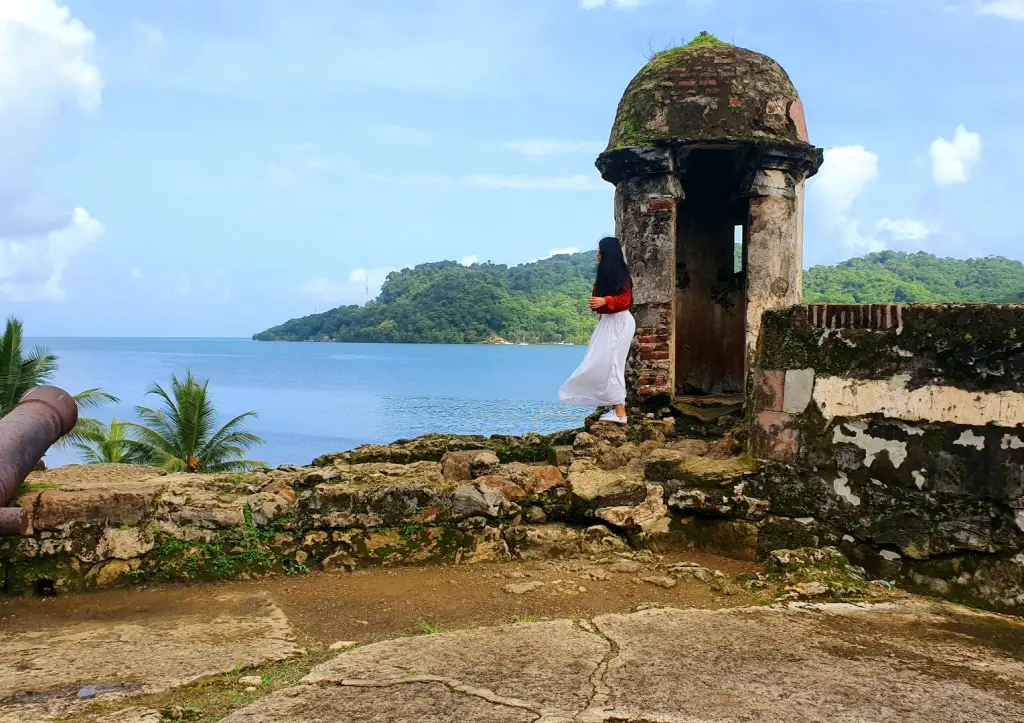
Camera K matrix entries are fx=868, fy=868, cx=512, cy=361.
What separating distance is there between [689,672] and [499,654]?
0.71 meters

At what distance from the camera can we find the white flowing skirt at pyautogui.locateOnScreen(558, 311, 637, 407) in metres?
6.28

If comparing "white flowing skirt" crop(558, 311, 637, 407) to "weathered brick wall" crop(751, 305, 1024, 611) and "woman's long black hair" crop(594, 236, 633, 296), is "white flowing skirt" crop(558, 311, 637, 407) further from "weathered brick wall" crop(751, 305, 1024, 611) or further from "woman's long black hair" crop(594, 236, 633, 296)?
"weathered brick wall" crop(751, 305, 1024, 611)

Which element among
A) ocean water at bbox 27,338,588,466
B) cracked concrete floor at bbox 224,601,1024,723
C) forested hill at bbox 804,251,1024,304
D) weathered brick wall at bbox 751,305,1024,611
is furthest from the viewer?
ocean water at bbox 27,338,588,466

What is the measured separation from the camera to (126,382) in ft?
340

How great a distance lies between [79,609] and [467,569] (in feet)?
6.09

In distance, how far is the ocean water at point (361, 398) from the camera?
173 ft

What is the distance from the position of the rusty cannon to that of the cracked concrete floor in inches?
77.5

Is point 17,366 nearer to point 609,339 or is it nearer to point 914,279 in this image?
point 609,339

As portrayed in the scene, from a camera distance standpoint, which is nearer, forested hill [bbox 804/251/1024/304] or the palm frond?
forested hill [bbox 804/251/1024/304]

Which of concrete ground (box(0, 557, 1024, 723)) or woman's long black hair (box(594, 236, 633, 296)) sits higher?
woman's long black hair (box(594, 236, 633, 296))

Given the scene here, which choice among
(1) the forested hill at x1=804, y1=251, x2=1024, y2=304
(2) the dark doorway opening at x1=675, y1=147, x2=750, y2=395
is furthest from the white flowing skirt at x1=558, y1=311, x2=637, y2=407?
(1) the forested hill at x1=804, y1=251, x2=1024, y2=304

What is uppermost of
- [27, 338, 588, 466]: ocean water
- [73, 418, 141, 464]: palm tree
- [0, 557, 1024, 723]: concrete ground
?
[0, 557, 1024, 723]: concrete ground

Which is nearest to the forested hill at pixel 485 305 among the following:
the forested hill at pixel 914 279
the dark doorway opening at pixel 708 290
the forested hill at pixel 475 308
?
the forested hill at pixel 475 308

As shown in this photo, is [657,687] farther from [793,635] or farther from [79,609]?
[79,609]
